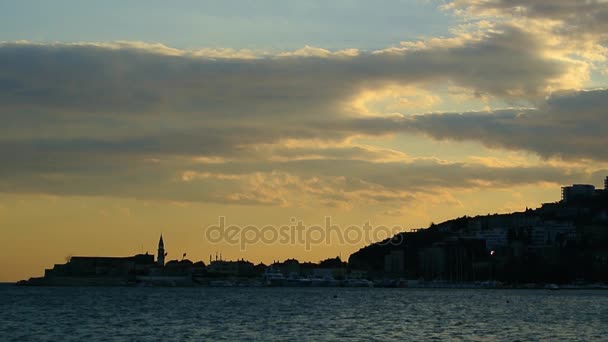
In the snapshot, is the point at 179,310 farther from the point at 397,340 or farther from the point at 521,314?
the point at 397,340

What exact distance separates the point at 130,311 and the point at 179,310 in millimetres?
5479

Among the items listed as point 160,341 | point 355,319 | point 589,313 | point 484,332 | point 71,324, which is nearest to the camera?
point 160,341

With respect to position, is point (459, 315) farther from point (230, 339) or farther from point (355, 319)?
point (230, 339)

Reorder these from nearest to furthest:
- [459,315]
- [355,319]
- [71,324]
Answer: [71,324] → [355,319] → [459,315]

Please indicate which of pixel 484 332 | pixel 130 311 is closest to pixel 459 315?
pixel 484 332

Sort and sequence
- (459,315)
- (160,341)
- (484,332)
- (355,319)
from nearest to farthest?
(160,341), (484,332), (355,319), (459,315)

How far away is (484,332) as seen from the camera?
8788 centimetres

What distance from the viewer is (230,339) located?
266ft

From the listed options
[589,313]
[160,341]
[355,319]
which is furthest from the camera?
[589,313]

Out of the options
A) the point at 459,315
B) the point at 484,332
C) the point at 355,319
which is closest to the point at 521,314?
the point at 459,315

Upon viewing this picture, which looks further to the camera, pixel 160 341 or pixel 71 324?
pixel 71 324

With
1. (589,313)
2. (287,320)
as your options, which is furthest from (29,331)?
(589,313)

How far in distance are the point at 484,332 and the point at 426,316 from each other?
2421 centimetres

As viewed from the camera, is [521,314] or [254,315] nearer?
[254,315]
